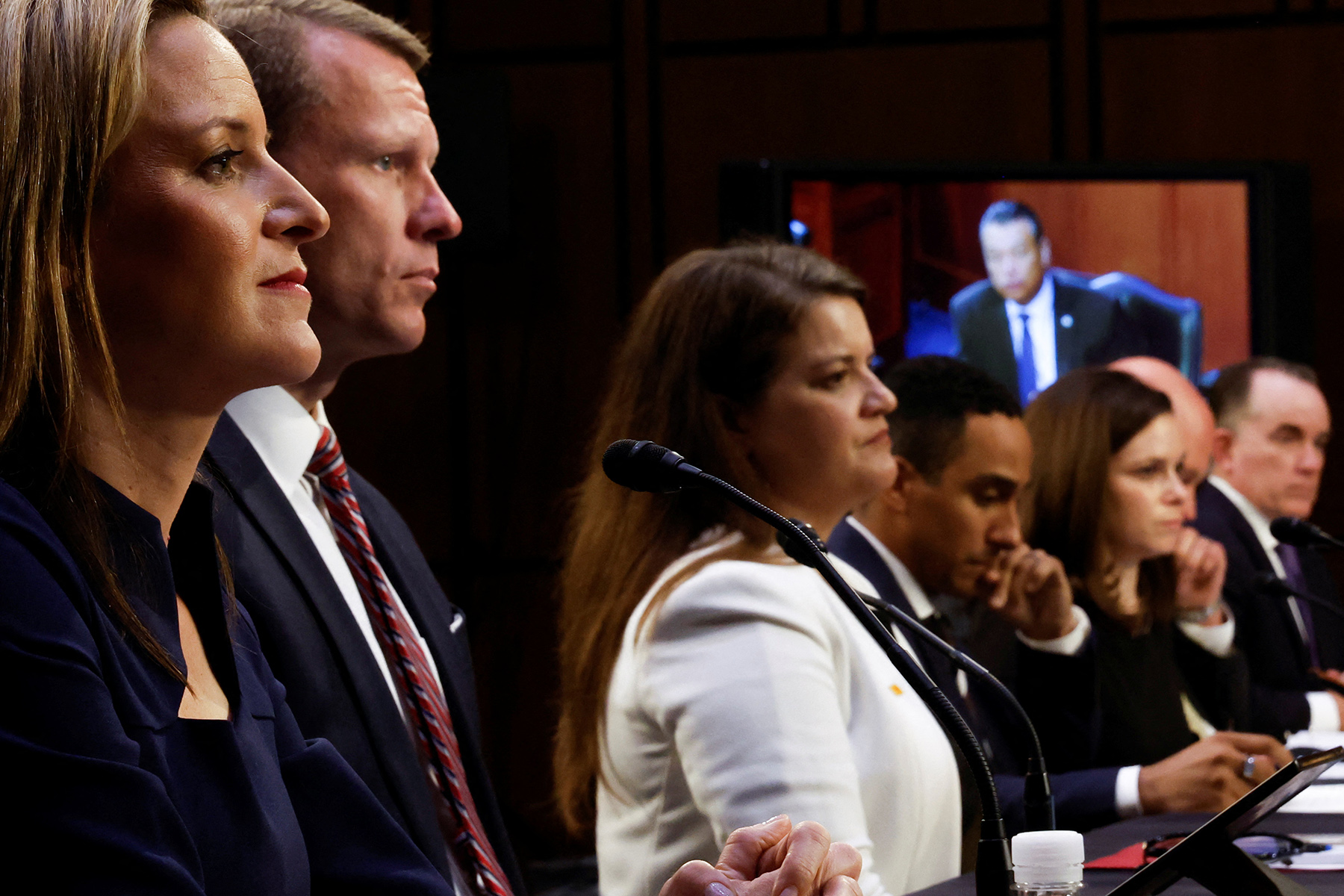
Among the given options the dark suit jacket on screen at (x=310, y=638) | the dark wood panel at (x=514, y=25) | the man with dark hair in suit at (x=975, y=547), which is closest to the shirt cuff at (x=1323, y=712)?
the man with dark hair in suit at (x=975, y=547)

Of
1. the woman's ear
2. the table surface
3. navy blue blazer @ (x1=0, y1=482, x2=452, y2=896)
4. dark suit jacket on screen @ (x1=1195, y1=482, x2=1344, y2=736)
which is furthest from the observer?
dark suit jacket on screen @ (x1=1195, y1=482, x2=1344, y2=736)

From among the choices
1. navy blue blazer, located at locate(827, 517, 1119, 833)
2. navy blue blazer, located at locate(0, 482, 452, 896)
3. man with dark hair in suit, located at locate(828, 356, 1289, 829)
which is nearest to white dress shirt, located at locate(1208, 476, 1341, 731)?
man with dark hair in suit, located at locate(828, 356, 1289, 829)

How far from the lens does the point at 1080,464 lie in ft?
11.2

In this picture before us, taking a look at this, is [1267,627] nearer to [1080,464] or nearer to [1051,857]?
[1080,464]

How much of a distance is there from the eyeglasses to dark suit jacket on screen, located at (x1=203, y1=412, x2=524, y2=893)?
2.61ft

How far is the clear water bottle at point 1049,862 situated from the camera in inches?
45.9

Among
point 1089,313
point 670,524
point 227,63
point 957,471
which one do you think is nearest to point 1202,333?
Answer: point 1089,313

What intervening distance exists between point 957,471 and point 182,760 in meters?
2.38

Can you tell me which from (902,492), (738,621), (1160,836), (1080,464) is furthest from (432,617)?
(1080,464)

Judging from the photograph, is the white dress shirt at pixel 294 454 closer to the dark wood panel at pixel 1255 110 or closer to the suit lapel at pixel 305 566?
the suit lapel at pixel 305 566

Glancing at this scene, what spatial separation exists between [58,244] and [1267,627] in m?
3.36

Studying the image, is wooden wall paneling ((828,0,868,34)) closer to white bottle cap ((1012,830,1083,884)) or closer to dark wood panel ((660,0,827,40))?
dark wood panel ((660,0,827,40))

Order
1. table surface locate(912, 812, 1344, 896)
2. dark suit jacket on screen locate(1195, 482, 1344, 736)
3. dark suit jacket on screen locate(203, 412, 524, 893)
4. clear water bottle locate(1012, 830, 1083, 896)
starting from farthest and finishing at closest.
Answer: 1. dark suit jacket on screen locate(1195, 482, 1344, 736)
2. table surface locate(912, 812, 1344, 896)
3. dark suit jacket on screen locate(203, 412, 524, 893)
4. clear water bottle locate(1012, 830, 1083, 896)

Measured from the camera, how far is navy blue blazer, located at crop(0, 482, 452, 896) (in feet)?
2.72
